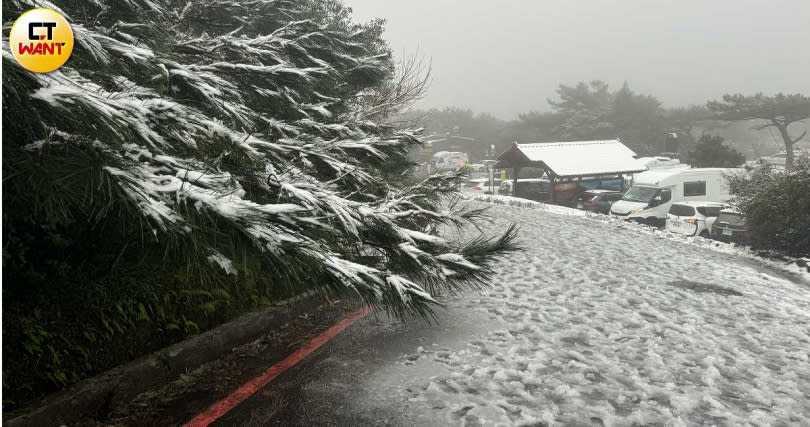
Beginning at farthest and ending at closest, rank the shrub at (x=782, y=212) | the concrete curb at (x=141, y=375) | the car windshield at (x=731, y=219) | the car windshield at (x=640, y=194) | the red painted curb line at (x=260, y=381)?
the car windshield at (x=640, y=194)
the car windshield at (x=731, y=219)
the shrub at (x=782, y=212)
the red painted curb line at (x=260, y=381)
the concrete curb at (x=141, y=375)

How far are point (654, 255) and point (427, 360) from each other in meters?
8.87

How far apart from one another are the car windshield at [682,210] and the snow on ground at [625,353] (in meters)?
8.57

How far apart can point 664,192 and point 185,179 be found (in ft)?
75.0

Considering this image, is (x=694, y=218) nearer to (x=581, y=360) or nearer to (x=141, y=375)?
(x=581, y=360)

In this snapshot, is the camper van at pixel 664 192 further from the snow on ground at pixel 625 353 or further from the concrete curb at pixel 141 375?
the concrete curb at pixel 141 375

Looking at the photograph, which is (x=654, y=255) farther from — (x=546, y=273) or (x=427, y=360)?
(x=427, y=360)

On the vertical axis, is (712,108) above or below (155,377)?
above

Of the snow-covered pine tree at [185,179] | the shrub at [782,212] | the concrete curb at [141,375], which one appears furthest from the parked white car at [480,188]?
the concrete curb at [141,375]

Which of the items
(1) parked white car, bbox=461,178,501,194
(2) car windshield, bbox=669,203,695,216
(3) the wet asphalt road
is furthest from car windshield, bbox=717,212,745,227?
(1) parked white car, bbox=461,178,501,194

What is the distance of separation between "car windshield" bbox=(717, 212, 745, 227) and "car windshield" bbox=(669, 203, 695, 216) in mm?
1698

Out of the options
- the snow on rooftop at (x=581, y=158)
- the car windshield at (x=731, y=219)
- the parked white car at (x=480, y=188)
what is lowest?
the car windshield at (x=731, y=219)

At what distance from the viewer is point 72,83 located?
2.34 meters

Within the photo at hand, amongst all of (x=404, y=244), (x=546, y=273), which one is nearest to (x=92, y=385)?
(x=404, y=244)

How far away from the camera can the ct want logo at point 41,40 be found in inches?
89.7
